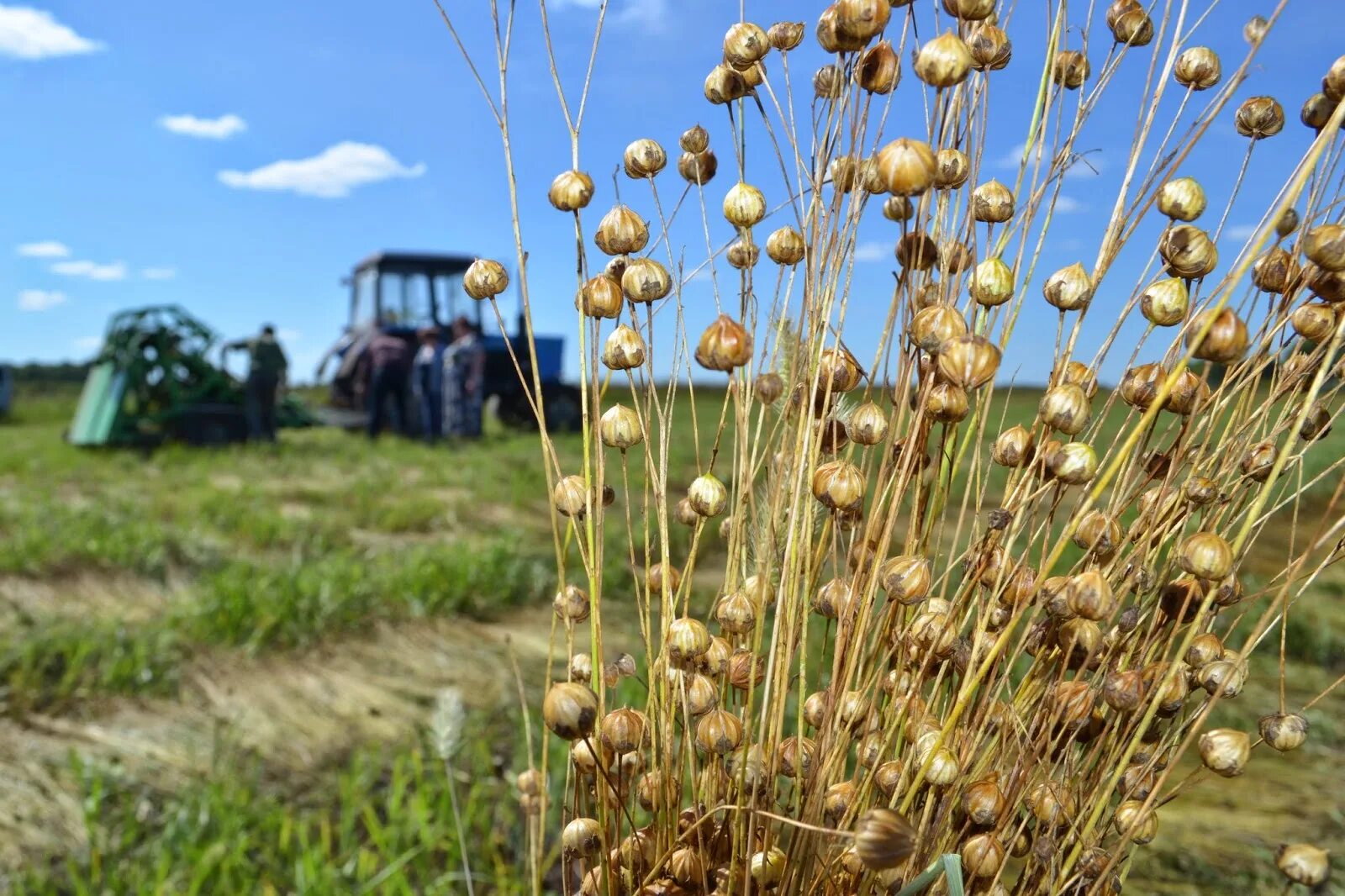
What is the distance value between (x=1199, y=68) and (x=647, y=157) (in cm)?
48

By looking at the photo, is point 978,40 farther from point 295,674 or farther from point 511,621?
point 511,621

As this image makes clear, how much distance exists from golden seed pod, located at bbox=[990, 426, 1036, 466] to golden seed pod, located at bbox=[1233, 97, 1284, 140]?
367 mm

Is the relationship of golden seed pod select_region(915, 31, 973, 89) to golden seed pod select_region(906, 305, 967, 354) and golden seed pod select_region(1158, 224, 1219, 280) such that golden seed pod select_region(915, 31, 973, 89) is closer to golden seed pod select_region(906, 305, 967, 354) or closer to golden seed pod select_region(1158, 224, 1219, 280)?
golden seed pod select_region(906, 305, 967, 354)

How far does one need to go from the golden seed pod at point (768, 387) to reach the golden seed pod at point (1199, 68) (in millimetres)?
438

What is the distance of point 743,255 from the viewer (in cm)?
81

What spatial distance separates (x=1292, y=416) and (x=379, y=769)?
2175mm

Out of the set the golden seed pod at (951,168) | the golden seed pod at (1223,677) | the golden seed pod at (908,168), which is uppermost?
the golden seed pod at (951,168)

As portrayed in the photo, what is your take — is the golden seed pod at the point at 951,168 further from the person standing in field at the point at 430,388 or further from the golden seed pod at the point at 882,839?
the person standing in field at the point at 430,388

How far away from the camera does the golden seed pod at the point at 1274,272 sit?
810 millimetres

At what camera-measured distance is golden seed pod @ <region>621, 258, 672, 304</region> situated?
2.34 feet

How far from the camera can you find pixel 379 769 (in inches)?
95.7

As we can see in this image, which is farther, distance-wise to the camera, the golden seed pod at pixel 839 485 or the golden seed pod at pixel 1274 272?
the golden seed pod at pixel 1274 272

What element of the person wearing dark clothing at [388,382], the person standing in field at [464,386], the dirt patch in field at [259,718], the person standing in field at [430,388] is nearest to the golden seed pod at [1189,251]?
the dirt patch in field at [259,718]

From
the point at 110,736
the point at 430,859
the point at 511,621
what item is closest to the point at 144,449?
the point at 511,621
